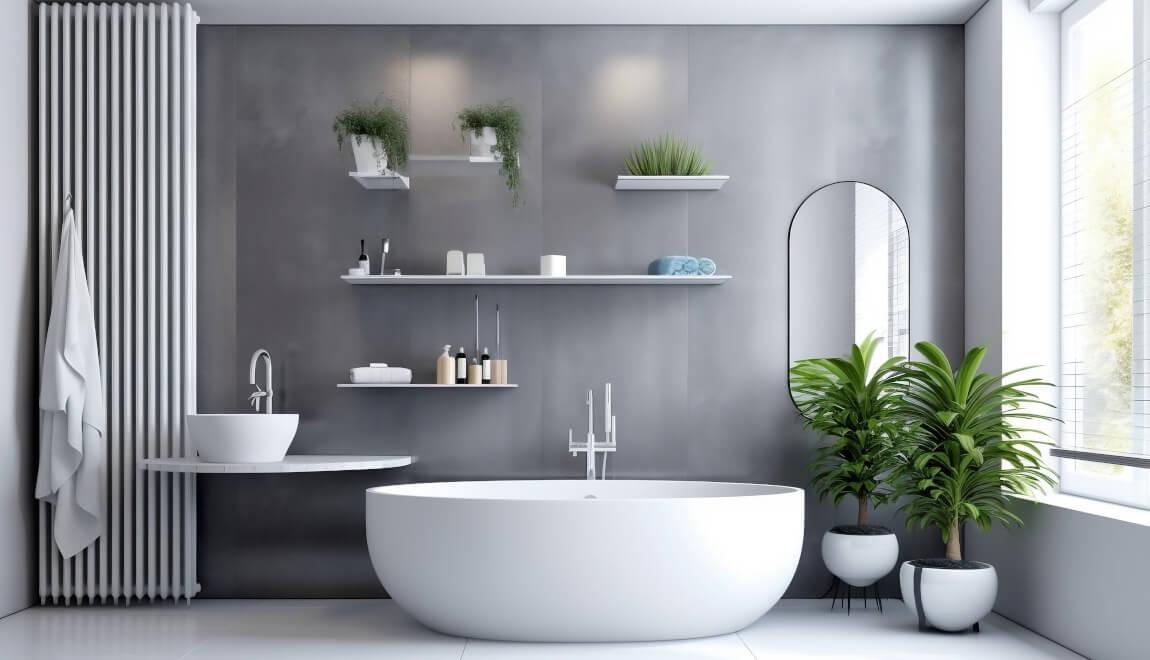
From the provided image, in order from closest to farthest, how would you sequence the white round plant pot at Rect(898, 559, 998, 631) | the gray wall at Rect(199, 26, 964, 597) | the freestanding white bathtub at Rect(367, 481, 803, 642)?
the freestanding white bathtub at Rect(367, 481, 803, 642) → the white round plant pot at Rect(898, 559, 998, 631) → the gray wall at Rect(199, 26, 964, 597)

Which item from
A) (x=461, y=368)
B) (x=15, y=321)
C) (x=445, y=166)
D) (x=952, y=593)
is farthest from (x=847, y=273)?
(x=15, y=321)

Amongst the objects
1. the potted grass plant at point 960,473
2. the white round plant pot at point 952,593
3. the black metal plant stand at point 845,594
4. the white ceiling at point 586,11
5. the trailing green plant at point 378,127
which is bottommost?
the black metal plant stand at point 845,594

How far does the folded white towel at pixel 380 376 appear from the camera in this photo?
4262mm

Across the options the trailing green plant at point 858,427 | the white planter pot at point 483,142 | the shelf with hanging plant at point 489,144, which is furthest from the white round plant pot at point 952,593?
the white planter pot at point 483,142

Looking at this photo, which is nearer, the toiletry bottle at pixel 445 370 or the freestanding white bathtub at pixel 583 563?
the freestanding white bathtub at pixel 583 563

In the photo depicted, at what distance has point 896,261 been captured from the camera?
15.0 ft

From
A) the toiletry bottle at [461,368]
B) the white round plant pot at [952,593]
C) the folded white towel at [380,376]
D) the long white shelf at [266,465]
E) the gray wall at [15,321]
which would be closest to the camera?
the white round plant pot at [952,593]

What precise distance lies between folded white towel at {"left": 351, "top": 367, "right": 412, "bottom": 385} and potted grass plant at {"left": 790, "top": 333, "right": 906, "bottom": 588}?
5.84 feet

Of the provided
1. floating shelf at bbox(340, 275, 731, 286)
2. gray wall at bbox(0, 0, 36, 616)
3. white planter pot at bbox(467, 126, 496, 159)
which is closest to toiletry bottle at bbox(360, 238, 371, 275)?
floating shelf at bbox(340, 275, 731, 286)

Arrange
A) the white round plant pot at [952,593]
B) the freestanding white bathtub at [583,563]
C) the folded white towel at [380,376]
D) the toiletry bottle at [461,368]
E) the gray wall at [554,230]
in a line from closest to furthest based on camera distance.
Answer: the freestanding white bathtub at [583,563] < the white round plant pot at [952,593] < the folded white towel at [380,376] < the toiletry bottle at [461,368] < the gray wall at [554,230]

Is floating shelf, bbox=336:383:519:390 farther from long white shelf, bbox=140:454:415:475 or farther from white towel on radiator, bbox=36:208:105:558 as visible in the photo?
white towel on radiator, bbox=36:208:105:558

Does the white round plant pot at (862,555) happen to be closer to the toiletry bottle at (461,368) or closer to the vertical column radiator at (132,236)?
the toiletry bottle at (461,368)

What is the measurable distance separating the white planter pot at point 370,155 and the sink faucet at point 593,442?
4.46ft

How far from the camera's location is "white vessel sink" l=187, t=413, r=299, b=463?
13.0 ft
